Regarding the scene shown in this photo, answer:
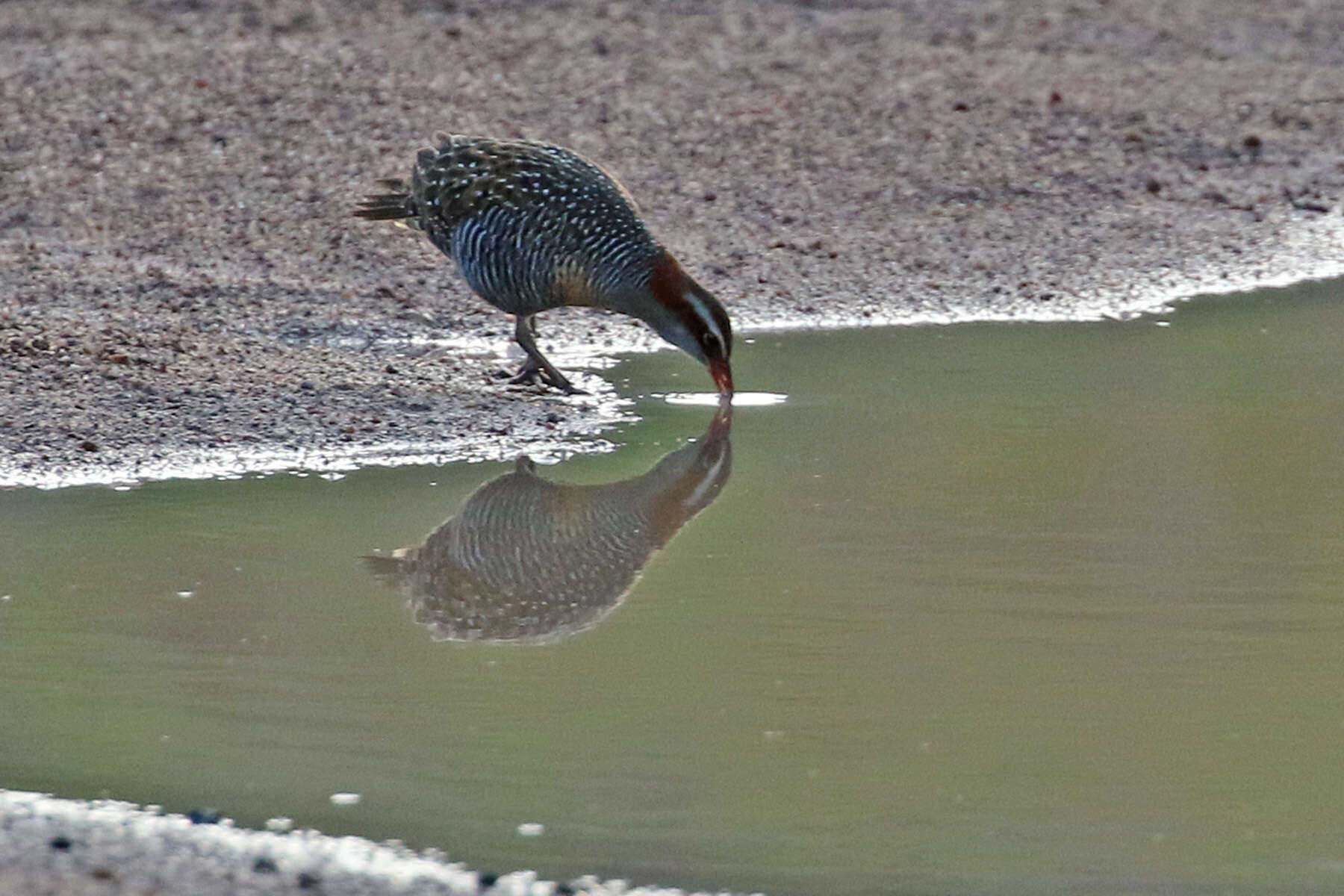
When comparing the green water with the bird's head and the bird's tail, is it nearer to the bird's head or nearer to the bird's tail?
the bird's head

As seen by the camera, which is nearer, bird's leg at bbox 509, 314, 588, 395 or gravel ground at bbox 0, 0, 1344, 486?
gravel ground at bbox 0, 0, 1344, 486

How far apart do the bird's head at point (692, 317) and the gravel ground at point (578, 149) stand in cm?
32

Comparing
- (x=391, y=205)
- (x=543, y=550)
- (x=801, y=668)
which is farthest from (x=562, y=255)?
(x=801, y=668)

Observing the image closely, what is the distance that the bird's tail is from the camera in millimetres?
9250

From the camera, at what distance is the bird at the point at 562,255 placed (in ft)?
28.0

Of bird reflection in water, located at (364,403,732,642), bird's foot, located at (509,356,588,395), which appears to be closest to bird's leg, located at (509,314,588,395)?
bird's foot, located at (509,356,588,395)

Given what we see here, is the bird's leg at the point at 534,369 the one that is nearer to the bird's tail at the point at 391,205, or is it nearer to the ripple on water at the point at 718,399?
the ripple on water at the point at 718,399

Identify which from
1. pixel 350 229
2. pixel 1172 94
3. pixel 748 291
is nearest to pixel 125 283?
pixel 350 229

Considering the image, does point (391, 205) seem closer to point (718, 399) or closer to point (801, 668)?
point (718, 399)

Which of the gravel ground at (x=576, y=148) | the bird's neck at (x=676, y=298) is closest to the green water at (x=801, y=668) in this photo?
the bird's neck at (x=676, y=298)

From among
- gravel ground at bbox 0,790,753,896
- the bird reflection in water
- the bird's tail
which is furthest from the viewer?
the bird's tail

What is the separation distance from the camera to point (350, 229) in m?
11.3

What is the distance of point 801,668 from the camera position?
17.8ft

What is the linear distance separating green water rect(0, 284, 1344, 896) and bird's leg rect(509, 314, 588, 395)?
24.4 inches
